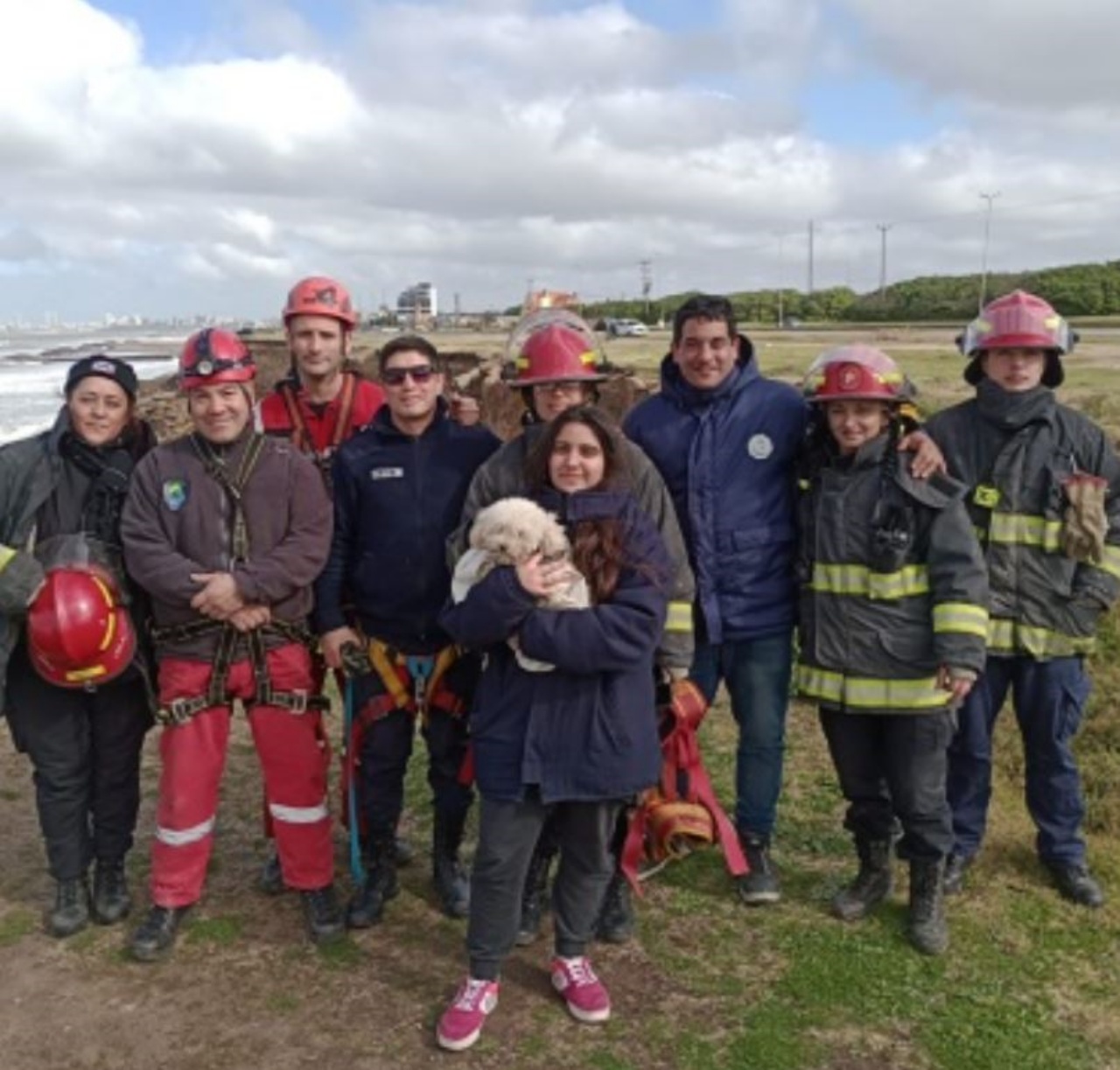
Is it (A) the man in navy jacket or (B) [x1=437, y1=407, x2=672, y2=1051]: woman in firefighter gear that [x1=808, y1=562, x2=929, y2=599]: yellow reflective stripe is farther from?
(B) [x1=437, y1=407, x2=672, y2=1051]: woman in firefighter gear

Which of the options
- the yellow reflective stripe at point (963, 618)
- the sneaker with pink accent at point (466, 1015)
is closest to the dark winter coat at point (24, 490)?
the sneaker with pink accent at point (466, 1015)

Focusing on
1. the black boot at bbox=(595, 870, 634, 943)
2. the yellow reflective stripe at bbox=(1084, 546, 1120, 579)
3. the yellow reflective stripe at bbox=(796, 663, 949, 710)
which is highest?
the yellow reflective stripe at bbox=(1084, 546, 1120, 579)

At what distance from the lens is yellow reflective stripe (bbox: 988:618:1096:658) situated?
14.5 ft

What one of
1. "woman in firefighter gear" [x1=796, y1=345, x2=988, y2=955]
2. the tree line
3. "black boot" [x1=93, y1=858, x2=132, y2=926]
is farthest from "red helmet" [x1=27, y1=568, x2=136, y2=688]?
the tree line

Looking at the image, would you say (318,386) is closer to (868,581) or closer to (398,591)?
(398,591)

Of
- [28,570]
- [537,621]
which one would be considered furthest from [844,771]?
[28,570]

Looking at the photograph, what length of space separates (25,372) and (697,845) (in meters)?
60.0

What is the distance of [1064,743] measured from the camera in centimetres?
462

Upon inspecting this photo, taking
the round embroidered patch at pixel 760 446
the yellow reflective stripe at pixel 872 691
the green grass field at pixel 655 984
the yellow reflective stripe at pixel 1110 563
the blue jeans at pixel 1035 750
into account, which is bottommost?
the green grass field at pixel 655 984

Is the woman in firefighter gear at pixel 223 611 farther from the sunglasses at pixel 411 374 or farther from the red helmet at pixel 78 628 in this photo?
the sunglasses at pixel 411 374

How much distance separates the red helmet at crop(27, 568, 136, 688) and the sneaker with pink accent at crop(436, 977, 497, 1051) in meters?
1.71

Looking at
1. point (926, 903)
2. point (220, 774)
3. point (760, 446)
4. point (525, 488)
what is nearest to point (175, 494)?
point (220, 774)

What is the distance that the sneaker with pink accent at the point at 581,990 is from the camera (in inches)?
149

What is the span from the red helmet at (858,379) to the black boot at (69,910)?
3.48 m
